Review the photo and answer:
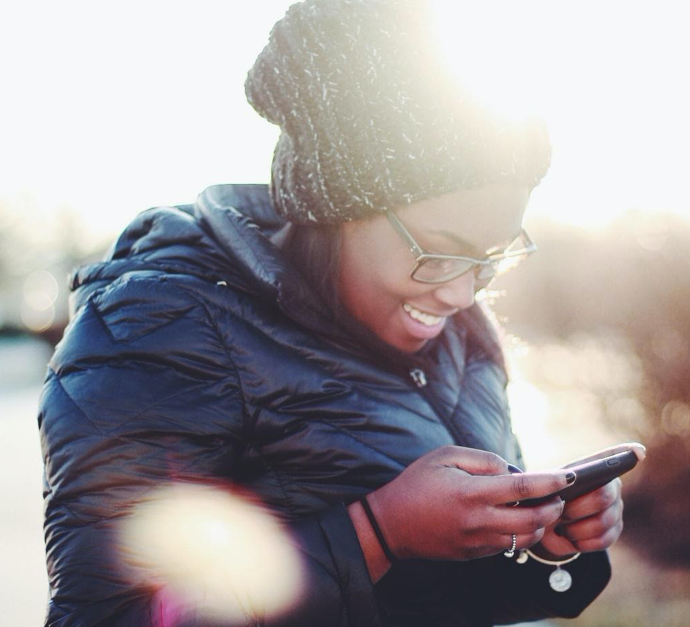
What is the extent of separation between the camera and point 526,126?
2.04 meters

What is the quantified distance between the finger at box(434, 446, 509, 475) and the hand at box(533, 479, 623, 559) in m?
0.41

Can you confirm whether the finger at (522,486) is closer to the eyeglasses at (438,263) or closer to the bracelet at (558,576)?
the eyeglasses at (438,263)

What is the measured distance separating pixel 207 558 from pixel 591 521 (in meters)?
1.03

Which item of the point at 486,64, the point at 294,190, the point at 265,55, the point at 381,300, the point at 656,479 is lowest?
the point at 656,479

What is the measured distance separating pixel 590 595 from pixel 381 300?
3.65ft

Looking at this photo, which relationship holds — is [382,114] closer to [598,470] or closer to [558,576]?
[598,470]

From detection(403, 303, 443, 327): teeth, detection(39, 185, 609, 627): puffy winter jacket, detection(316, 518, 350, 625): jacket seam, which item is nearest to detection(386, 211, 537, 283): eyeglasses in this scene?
detection(403, 303, 443, 327): teeth

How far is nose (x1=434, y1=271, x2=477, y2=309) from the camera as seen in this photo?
201 centimetres

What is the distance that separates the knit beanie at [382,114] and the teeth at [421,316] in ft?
0.93

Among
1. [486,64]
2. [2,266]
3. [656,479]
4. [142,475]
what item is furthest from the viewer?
[2,266]

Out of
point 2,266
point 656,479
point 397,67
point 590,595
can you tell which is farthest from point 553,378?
point 2,266

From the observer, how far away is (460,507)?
5.31 ft

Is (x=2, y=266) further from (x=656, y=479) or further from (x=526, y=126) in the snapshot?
(x=526, y=126)

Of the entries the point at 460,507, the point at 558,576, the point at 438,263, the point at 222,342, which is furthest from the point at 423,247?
the point at 558,576
